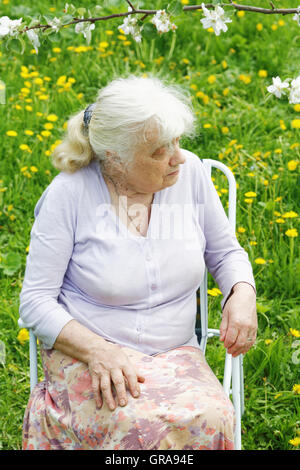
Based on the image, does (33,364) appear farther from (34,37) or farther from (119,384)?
(34,37)

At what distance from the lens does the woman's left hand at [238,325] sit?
6.77 ft

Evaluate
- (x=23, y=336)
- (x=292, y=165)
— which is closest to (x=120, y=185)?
(x=23, y=336)

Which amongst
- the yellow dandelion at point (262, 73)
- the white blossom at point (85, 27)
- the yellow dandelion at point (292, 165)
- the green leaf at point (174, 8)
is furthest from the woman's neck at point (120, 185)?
the yellow dandelion at point (262, 73)

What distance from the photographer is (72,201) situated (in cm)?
207


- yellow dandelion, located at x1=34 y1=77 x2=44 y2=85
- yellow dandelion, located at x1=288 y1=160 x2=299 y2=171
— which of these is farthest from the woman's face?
yellow dandelion, located at x1=34 y1=77 x2=44 y2=85

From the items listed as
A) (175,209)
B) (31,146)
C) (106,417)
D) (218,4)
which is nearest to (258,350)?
(175,209)

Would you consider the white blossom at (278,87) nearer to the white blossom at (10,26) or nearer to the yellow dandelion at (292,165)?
the white blossom at (10,26)

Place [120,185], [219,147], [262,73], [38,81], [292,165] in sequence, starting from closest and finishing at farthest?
[120,185], [292,165], [219,147], [38,81], [262,73]

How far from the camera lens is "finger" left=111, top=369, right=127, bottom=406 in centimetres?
183

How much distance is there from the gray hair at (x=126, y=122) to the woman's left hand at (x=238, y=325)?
55 centimetres

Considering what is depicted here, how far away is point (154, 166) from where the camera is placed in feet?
6.68

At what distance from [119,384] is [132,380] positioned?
39 mm

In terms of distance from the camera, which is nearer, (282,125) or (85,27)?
(85,27)

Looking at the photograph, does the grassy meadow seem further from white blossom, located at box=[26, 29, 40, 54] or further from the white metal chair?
the white metal chair
